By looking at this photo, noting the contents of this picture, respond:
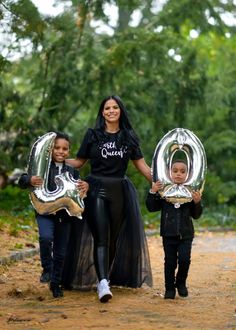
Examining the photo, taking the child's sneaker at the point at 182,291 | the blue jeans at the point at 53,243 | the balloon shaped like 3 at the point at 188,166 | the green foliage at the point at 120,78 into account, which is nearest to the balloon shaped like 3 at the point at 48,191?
the blue jeans at the point at 53,243

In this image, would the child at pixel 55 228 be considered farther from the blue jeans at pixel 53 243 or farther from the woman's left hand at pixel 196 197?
the woman's left hand at pixel 196 197

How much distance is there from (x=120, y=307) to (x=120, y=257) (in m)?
1.42

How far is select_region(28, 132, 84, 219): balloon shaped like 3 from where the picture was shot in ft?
27.9

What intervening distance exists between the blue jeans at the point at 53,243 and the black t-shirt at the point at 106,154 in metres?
0.72

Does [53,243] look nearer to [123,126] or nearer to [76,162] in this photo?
[76,162]

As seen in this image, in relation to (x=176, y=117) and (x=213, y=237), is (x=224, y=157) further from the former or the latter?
(x=213, y=237)

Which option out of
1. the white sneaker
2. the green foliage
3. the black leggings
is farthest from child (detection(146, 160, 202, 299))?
the green foliage

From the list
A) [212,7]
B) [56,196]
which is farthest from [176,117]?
[56,196]

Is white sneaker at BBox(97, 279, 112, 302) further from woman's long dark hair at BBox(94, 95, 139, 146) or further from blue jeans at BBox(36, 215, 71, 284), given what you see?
woman's long dark hair at BBox(94, 95, 139, 146)

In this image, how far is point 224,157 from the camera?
27156 millimetres

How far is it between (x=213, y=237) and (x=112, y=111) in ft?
35.3

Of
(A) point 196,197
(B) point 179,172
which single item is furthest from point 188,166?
(A) point 196,197

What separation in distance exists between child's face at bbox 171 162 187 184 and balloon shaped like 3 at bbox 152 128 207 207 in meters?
0.04

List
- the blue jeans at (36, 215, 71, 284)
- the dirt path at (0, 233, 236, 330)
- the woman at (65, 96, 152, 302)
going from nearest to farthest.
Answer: the dirt path at (0, 233, 236, 330)
the blue jeans at (36, 215, 71, 284)
the woman at (65, 96, 152, 302)
